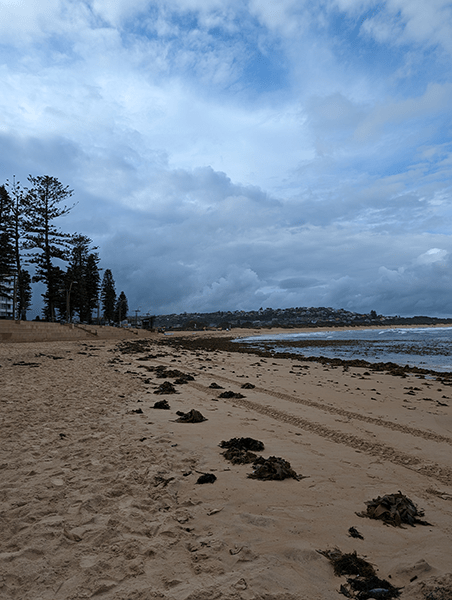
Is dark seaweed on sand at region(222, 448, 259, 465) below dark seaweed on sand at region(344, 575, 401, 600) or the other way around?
below

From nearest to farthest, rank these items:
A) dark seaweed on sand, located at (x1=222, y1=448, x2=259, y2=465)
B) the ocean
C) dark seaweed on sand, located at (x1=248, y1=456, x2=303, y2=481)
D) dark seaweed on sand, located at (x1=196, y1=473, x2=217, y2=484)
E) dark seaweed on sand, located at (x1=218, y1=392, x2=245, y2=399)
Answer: dark seaweed on sand, located at (x1=196, y1=473, x2=217, y2=484) → dark seaweed on sand, located at (x1=248, y1=456, x2=303, y2=481) → dark seaweed on sand, located at (x1=222, y1=448, x2=259, y2=465) → dark seaweed on sand, located at (x1=218, y1=392, x2=245, y2=399) → the ocean

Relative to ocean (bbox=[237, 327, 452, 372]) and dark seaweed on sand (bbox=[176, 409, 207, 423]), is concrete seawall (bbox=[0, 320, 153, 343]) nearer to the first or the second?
ocean (bbox=[237, 327, 452, 372])

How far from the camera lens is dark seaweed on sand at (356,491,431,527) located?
3.04 meters

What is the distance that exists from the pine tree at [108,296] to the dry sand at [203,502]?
82252 millimetres

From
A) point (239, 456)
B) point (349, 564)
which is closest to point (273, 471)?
point (239, 456)

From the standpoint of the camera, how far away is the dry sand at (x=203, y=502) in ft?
7.41

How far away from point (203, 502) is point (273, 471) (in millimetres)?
1050

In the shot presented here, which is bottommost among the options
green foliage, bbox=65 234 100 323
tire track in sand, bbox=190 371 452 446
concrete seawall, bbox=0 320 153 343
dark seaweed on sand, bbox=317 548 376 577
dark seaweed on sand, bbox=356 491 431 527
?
tire track in sand, bbox=190 371 452 446

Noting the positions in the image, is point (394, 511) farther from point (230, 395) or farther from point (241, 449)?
point (230, 395)

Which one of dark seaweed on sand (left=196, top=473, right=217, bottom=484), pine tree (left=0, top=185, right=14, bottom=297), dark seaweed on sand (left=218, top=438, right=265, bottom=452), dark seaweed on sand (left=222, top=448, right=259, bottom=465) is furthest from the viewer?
pine tree (left=0, top=185, right=14, bottom=297)

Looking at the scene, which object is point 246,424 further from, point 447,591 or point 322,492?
point 447,591

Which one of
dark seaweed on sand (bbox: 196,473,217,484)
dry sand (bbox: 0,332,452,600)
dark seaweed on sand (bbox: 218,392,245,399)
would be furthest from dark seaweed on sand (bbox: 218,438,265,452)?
dark seaweed on sand (bbox: 218,392,245,399)

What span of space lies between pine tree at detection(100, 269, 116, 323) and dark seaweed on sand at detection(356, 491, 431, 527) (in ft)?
285

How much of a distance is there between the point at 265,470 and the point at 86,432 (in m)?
3.11
